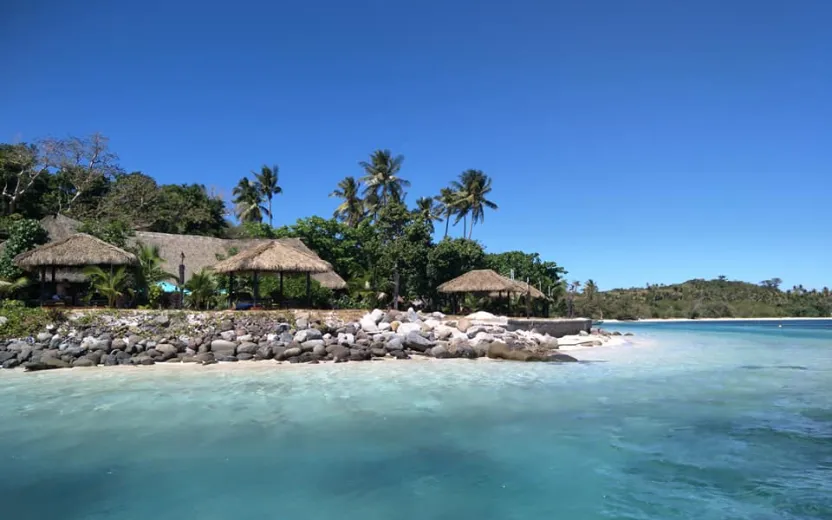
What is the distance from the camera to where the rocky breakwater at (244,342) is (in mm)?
13945

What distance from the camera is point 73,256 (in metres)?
17.1

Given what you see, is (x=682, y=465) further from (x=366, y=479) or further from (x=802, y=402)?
(x=802, y=402)

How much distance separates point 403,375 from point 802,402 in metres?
7.66

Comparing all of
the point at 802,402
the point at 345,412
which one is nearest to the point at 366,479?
the point at 345,412

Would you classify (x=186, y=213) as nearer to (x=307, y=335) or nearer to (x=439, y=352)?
(x=307, y=335)

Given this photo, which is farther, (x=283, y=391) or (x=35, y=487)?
(x=283, y=391)

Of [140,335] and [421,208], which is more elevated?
[421,208]

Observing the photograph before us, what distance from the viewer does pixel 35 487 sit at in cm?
543

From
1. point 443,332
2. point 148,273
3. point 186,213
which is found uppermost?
point 186,213

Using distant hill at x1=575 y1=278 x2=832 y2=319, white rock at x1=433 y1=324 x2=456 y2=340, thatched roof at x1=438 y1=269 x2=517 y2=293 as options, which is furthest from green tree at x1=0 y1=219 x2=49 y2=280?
distant hill at x1=575 y1=278 x2=832 y2=319

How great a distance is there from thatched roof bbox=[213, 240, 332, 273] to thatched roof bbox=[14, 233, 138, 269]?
3.12 meters

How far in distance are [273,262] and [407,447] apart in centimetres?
1287

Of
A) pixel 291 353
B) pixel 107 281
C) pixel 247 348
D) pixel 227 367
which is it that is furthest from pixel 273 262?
pixel 227 367

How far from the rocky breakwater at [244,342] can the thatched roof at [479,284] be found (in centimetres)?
636
